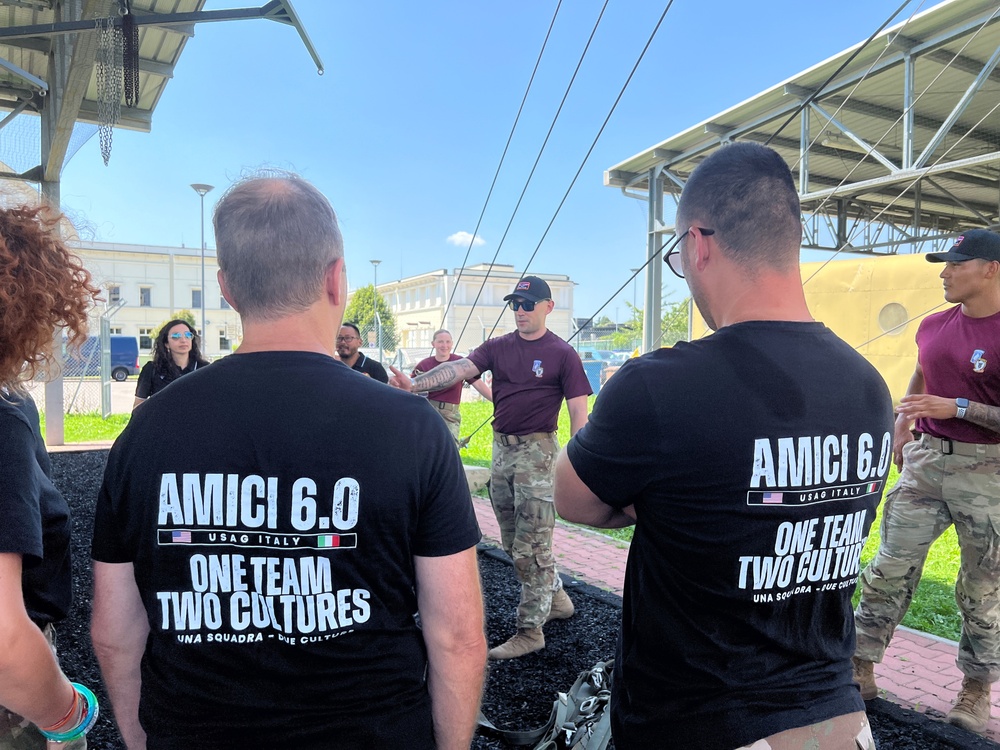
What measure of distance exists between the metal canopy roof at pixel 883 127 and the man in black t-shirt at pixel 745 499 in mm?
4563

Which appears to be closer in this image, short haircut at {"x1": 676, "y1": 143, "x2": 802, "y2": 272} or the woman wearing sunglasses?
short haircut at {"x1": 676, "y1": 143, "x2": 802, "y2": 272}

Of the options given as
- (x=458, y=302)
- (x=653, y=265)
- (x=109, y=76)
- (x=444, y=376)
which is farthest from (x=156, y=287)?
(x=444, y=376)

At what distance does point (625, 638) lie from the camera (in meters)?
1.41

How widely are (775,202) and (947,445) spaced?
229 centimetres

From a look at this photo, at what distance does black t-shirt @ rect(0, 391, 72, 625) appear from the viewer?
1.09 m

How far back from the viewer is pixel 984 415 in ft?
9.45

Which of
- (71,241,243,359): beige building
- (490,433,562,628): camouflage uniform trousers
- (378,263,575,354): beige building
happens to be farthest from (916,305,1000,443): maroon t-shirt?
(71,241,243,359): beige building

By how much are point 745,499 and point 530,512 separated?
110 inches

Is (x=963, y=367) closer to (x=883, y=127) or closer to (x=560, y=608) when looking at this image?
(x=560, y=608)

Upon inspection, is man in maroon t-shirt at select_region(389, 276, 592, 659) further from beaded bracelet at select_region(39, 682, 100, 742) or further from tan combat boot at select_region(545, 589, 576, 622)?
beaded bracelet at select_region(39, 682, 100, 742)

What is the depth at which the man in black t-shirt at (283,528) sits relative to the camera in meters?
1.14

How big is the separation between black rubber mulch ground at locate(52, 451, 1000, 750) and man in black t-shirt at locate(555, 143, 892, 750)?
6.30 feet

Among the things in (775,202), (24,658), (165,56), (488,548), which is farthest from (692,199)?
(165,56)

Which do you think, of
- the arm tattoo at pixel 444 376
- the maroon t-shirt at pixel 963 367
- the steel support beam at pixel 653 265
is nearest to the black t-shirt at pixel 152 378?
the arm tattoo at pixel 444 376
